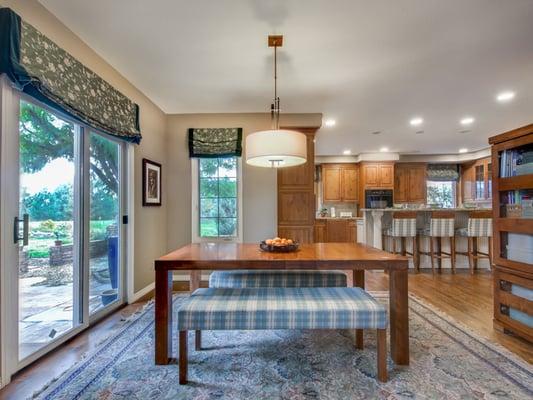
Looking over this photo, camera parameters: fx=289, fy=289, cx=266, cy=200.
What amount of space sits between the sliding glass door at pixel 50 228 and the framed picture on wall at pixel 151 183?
1.76 ft

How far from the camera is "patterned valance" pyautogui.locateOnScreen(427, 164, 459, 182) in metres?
7.83

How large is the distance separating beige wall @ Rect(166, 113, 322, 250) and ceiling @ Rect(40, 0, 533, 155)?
167 mm

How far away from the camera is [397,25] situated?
7.34 feet

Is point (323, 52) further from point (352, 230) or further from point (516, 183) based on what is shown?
point (352, 230)

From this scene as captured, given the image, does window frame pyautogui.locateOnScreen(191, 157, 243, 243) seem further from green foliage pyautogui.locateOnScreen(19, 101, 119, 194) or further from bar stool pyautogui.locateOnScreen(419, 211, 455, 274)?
bar stool pyautogui.locateOnScreen(419, 211, 455, 274)

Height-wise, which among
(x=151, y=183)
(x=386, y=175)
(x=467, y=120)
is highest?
(x=467, y=120)

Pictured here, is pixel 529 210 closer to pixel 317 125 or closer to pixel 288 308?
pixel 288 308

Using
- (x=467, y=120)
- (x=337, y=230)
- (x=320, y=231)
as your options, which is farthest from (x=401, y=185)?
(x=467, y=120)

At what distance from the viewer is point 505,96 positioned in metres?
3.62

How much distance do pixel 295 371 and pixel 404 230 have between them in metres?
3.56

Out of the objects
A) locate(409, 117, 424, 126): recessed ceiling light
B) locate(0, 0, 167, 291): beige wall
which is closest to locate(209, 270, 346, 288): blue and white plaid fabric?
locate(0, 0, 167, 291): beige wall

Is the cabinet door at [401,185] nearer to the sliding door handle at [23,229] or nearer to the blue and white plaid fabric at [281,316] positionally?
the blue and white plaid fabric at [281,316]

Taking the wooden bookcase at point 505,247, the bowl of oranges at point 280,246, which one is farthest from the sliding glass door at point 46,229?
the wooden bookcase at point 505,247

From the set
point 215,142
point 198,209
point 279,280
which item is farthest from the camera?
point 198,209
